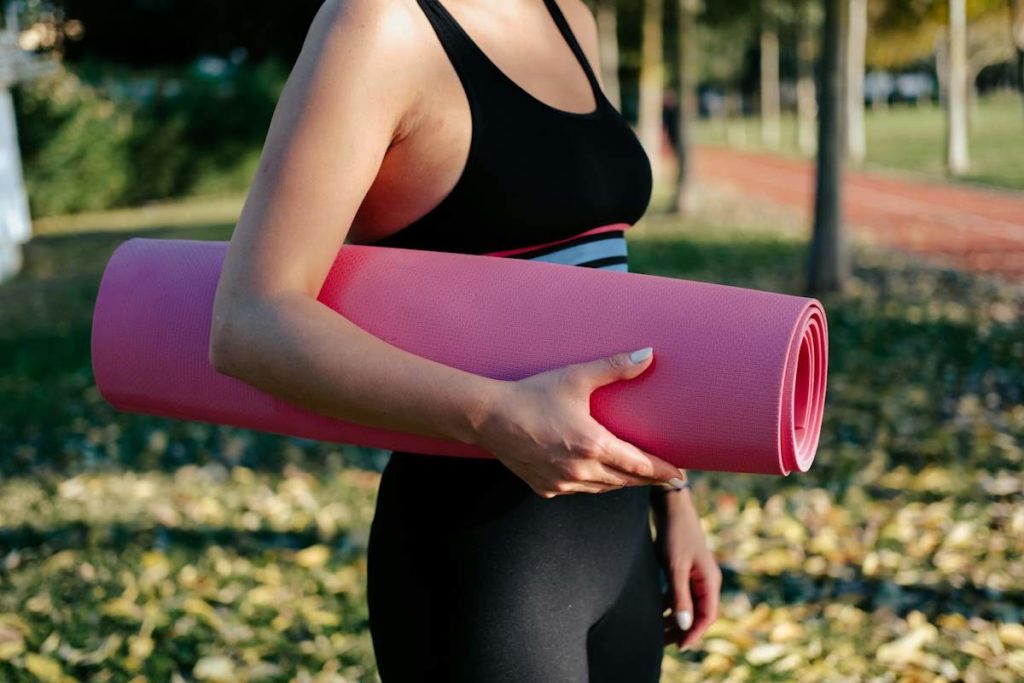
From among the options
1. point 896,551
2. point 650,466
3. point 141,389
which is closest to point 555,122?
point 650,466

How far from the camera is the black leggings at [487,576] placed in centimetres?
133

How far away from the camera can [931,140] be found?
33.5 meters

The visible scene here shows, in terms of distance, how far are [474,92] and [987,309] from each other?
8.33m

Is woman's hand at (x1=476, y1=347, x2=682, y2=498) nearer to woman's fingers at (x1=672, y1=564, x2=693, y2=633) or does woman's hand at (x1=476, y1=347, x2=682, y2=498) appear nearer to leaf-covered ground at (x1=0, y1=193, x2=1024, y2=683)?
woman's fingers at (x1=672, y1=564, x2=693, y2=633)

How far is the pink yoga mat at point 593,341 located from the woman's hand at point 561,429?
3 centimetres

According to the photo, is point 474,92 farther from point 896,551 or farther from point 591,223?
point 896,551

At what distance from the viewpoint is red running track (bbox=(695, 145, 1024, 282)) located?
11.7m

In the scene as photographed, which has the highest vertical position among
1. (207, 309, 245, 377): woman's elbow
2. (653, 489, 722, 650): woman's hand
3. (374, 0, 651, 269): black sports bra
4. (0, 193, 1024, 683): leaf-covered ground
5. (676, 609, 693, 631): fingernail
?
(374, 0, 651, 269): black sports bra

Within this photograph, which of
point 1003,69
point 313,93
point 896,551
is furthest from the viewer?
point 1003,69

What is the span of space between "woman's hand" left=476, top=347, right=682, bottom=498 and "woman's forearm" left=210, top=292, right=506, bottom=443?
2cm

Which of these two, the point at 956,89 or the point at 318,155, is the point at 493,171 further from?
the point at 956,89

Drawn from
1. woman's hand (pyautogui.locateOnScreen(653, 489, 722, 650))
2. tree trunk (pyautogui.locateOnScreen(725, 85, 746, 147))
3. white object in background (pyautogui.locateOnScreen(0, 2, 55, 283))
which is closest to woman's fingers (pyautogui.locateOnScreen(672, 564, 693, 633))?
woman's hand (pyautogui.locateOnScreen(653, 489, 722, 650))

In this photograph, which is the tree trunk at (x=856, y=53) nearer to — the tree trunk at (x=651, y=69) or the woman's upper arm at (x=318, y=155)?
the tree trunk at (x=651, y=69)

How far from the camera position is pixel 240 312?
110 cm
